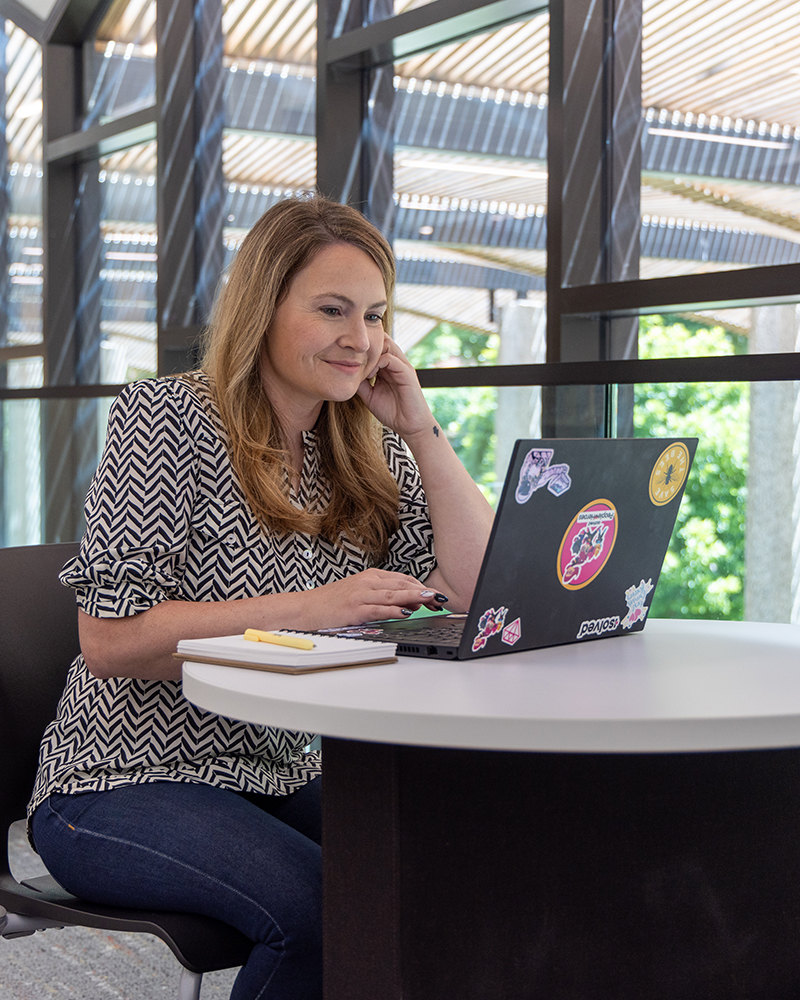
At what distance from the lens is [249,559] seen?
5.18 feet

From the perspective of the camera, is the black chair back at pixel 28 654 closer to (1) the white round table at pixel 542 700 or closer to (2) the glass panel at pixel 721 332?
(1) the white round table at pixel 542 700

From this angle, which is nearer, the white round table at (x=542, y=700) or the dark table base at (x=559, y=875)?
the white round table at (x=542, y=700)

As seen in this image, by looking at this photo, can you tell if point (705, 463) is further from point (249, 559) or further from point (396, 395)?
point (249, 559)

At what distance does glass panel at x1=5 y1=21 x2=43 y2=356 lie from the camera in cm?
485

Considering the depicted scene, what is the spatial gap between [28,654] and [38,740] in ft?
0.40

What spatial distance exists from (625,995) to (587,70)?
6.52 feet

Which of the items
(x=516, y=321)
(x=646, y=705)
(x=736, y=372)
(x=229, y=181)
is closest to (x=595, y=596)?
(x=646, y=705)

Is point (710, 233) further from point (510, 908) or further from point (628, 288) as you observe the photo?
point (510, 908)

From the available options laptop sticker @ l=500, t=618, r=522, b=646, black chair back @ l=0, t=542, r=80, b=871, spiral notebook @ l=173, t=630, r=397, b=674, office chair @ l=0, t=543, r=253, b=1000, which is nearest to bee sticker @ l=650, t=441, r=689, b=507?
laptop sticker @ l=500, t=618, r=522, b=646

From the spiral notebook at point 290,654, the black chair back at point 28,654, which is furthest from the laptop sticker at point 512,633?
the black chair back at point 28,654

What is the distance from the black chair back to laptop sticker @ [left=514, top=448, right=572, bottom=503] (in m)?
0.85

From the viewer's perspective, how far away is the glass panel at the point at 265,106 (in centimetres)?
341

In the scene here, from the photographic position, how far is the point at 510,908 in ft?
3.75

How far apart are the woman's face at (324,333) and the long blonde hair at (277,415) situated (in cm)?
2
